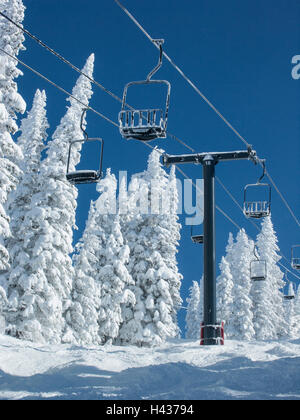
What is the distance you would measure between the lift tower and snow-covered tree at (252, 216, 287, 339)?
31.2 metres

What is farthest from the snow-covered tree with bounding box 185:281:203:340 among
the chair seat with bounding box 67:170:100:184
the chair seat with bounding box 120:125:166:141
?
the chair seat with bounding box 120:125:166:141

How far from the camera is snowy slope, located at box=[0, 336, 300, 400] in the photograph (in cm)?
847

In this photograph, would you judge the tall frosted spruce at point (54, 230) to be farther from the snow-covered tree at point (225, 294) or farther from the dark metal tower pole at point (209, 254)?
the snow-covered tree at point (225, 294)

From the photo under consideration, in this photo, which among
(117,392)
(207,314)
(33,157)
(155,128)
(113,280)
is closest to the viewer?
(117,392)

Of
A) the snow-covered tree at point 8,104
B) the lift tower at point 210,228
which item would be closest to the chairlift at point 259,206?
the lift tower at point 210,228

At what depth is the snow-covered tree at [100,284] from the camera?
34331 millimetres

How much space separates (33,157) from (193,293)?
53.0 meters

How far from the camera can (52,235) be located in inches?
1127

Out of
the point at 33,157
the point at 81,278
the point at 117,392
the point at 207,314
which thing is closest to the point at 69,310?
the point at 81,278

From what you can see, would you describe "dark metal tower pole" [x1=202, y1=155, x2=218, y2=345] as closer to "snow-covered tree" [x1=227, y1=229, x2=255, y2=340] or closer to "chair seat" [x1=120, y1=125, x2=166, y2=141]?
"chair seat" [x1=120, y1=125, x2=166, y2=141]

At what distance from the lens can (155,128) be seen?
12133mm

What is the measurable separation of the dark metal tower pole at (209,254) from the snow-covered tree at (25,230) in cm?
1071
